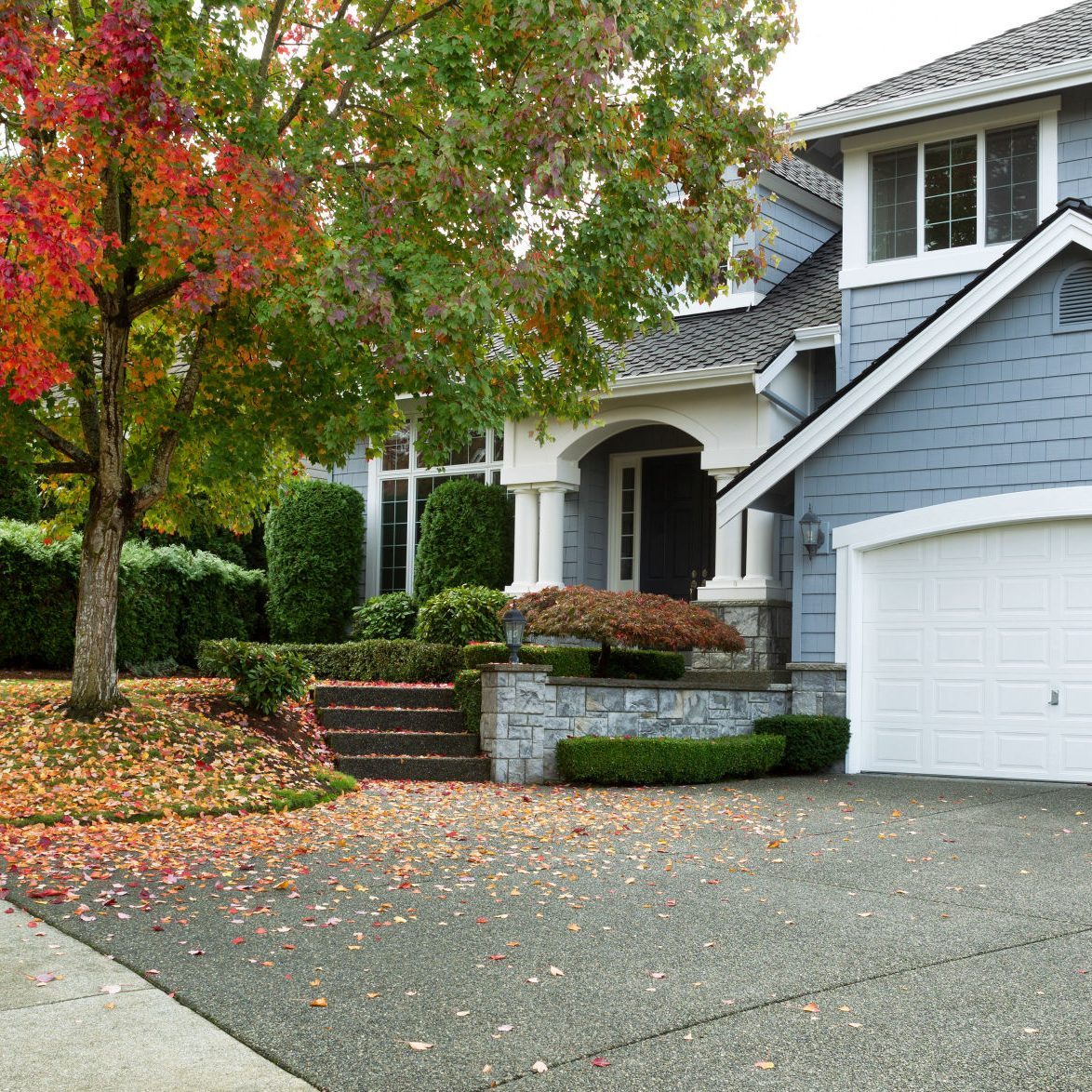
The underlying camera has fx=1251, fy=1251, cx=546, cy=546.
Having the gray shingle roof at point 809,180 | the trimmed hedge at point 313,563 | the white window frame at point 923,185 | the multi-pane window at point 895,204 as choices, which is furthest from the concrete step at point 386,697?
the gray shingle roof at point 809,180

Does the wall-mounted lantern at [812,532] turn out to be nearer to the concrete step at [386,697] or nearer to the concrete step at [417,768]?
the concrete step at [386,697]

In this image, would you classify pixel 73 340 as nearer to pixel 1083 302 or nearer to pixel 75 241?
pixel 75 241

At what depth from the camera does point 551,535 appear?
52.5ft

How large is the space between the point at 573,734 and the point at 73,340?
17.8ft

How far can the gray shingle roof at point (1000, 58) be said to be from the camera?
12734mm

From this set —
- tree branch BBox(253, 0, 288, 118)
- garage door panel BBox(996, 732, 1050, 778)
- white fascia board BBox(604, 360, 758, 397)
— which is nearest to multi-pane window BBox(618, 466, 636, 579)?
white fascia board BBox(604, 360, 758, 397)

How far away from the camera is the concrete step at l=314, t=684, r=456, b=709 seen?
12.3 m

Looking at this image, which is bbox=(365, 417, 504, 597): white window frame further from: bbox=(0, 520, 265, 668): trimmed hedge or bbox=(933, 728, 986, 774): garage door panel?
bbox=(933, 728, 986, 774): garage door panel

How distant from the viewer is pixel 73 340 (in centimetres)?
982

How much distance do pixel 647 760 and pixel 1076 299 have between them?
18.5 feet

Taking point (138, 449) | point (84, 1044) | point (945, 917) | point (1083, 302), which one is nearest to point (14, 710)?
point (138, 449)

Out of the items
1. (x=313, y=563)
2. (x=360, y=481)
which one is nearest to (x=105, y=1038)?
(x=313, y=563)

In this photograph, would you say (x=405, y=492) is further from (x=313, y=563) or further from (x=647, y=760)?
(x=647, y=760)

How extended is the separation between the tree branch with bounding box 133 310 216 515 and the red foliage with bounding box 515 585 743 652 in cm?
381
